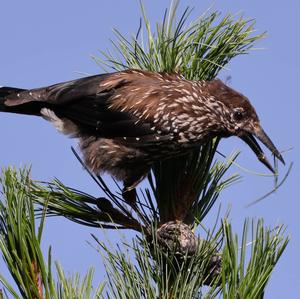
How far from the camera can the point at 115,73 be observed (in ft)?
11.0

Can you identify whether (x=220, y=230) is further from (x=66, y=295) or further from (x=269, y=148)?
(x=269, y=148)

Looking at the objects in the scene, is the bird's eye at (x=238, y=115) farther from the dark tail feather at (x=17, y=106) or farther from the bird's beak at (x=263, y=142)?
the dark tail feather at (x=17, y=106)

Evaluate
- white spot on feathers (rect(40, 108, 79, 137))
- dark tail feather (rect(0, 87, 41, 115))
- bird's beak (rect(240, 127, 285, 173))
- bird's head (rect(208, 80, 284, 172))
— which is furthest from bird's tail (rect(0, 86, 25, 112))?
bird's beak (rect(240, 127, 285, 173))

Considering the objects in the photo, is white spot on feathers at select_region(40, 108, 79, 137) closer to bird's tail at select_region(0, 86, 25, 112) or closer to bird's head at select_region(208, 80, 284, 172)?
bird's tail at select_region(0, 86, 25, 112)

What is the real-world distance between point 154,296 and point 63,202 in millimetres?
757

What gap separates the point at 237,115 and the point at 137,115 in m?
0.48

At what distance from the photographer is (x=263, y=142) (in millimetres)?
3092

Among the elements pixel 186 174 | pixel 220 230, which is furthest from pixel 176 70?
pixel 220 230

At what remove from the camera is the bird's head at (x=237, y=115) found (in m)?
3.15

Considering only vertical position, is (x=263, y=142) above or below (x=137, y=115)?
below

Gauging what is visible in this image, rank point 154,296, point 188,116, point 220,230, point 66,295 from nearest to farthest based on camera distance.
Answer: point 66,295 < point 154,296 < point 220,230 < point 188,116

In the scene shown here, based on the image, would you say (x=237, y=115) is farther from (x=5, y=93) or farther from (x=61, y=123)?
(x=5, y=93)

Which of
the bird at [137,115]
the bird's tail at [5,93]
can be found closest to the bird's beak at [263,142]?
the bird at [137,115]

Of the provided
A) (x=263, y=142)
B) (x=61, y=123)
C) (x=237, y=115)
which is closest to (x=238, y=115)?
(x=237, y=115)
